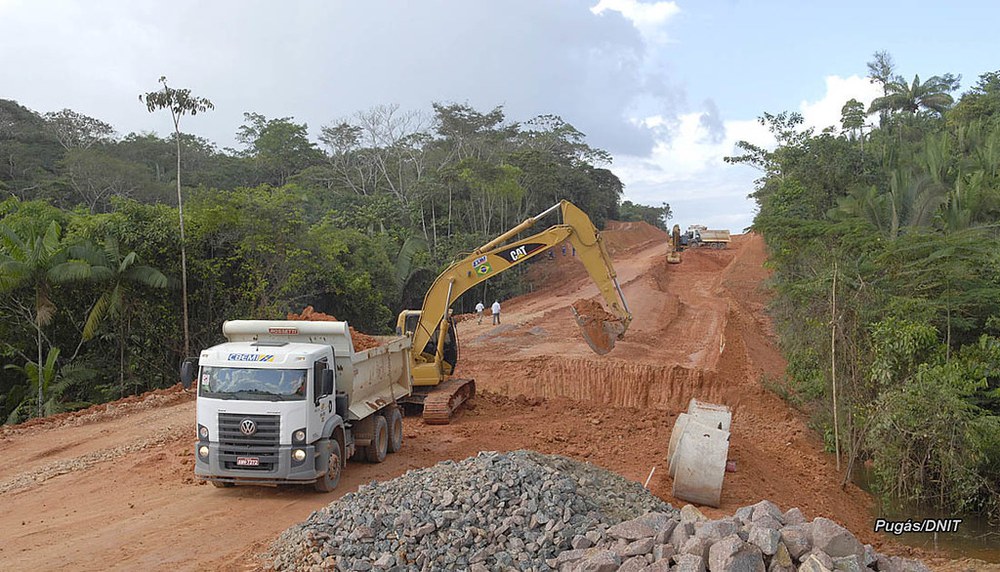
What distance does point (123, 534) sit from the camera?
9414 mm

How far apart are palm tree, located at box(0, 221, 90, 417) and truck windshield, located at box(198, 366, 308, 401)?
32.6 ft

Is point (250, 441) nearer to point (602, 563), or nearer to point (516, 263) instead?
point (602, 563)

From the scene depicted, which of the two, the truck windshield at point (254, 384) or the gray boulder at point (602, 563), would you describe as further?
the truck windshield at point (254, 384)

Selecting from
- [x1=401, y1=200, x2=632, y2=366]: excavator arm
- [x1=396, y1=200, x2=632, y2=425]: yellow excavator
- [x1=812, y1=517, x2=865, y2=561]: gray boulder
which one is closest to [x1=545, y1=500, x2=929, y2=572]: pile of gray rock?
[x1=812, y1=517, x2=865, y2=561]: gray boulder

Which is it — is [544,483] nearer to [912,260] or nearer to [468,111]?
[912,260]

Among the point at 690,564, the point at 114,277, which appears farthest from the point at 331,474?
the point at 114,277

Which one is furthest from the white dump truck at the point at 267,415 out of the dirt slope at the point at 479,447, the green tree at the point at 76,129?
the green tree at the point at 76,129

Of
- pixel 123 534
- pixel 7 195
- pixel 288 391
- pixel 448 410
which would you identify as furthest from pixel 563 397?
pixel 7 195

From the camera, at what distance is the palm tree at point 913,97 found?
47062 millimetres

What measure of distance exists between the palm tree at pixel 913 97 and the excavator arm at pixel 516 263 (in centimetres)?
3873

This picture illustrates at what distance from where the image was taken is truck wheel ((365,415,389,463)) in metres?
12.6

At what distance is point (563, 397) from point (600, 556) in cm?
1191

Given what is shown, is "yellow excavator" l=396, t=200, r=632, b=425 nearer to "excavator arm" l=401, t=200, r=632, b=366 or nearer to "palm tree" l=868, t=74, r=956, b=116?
"excavator arm" l=401, t=200, r=632, b=366

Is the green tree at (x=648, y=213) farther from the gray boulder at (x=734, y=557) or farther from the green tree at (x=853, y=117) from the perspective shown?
the gray boulder at (x=734, y=557)
